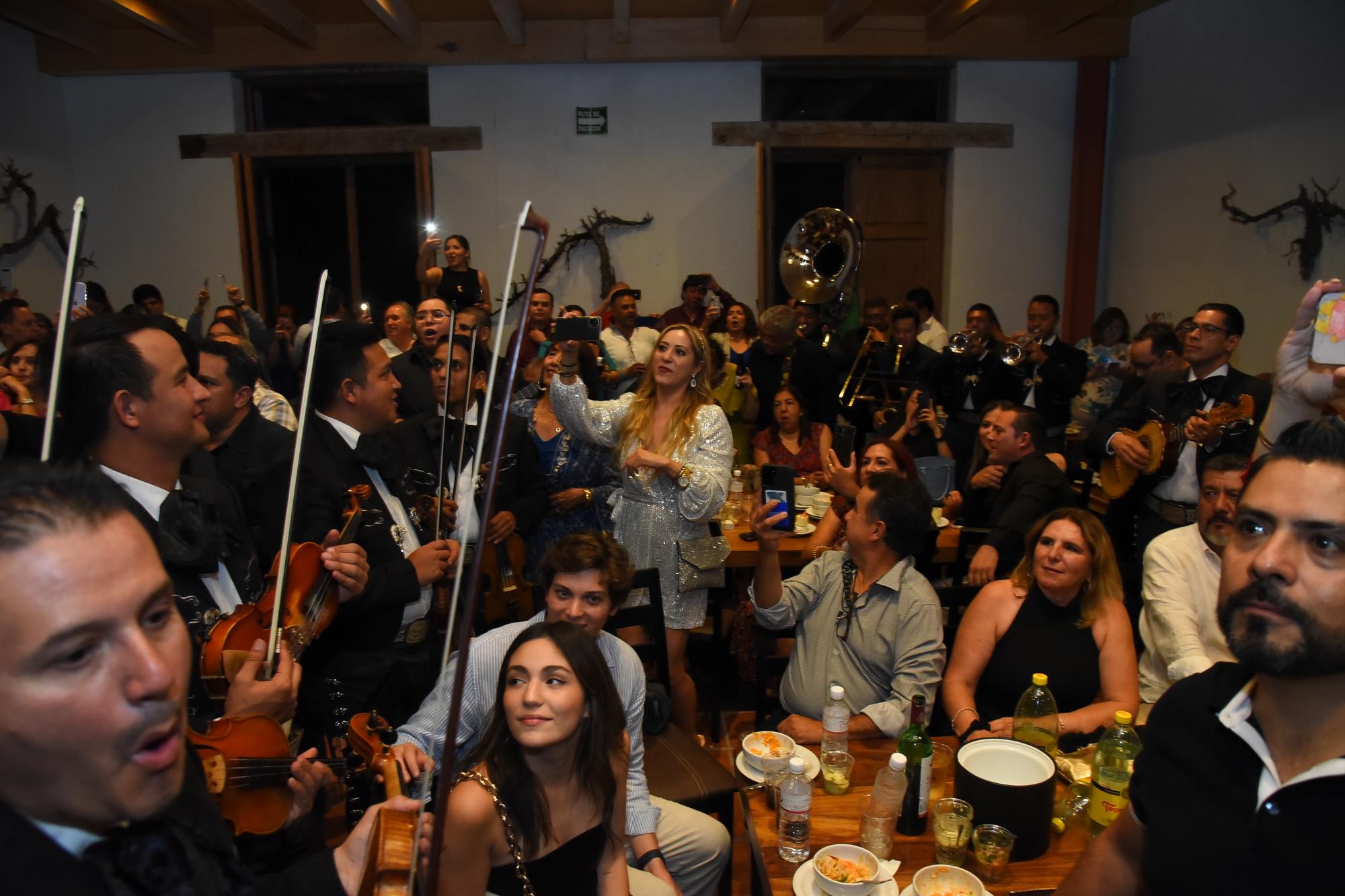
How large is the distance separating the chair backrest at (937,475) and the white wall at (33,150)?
298 inches

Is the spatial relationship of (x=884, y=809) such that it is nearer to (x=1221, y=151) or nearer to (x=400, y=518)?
(x=400, y=518)

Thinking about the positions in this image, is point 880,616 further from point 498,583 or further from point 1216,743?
point 498,583

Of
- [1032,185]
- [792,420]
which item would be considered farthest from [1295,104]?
[792,420]

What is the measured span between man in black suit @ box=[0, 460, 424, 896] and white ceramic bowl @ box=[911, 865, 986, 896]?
1293mm

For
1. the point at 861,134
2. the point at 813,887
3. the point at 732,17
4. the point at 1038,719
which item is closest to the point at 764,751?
the point at 813,887

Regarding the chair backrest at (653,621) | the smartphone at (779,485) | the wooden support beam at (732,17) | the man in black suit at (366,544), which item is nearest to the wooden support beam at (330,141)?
the wooden support beam at (732,17)

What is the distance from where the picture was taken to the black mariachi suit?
64.1 inches

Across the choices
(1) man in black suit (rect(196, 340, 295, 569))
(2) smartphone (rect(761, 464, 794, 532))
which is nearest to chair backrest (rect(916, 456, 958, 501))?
(2) smartphone (rect(761, 464, 794, 532))

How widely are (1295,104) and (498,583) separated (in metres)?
5.99

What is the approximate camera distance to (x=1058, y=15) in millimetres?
6773

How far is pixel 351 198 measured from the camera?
7.98 meters

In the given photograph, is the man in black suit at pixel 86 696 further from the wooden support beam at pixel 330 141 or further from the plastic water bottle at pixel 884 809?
the wooden support beam at pixel 330 141

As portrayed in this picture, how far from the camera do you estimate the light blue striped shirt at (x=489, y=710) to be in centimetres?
208

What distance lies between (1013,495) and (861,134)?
504 cm
